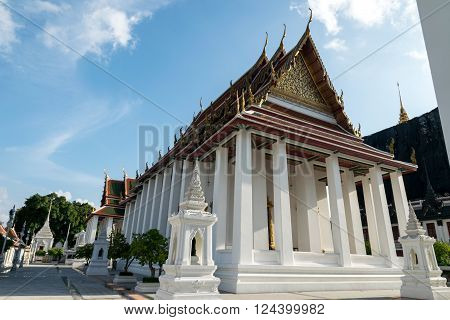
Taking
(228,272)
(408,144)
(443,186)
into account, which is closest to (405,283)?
(228,272)

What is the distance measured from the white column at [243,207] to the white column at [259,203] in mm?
1647

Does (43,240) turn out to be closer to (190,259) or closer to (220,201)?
(220,201)

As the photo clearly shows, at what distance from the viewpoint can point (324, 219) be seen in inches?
474

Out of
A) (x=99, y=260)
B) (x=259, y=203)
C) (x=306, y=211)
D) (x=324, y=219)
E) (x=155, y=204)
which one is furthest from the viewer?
(x=99, y=260)

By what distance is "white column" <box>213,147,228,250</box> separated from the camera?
880cm

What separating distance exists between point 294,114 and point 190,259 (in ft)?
25.1

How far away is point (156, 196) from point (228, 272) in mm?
9073

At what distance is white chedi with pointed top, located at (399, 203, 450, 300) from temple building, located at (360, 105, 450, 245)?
1651cm

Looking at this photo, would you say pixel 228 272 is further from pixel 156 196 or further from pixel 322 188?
pixel 156 196

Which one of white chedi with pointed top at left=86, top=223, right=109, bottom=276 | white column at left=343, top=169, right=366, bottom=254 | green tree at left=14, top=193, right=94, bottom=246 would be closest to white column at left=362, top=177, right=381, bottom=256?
white column at left=343, top=169, right=366, bottom=254

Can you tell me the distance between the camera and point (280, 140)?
9.23m

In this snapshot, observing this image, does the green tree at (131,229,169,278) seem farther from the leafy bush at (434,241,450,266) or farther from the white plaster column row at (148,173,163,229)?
the leafy bush at (434,241,450,266)

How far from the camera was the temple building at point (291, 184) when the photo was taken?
7.98 metres

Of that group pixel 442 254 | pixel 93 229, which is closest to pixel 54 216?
pixel 93 229
